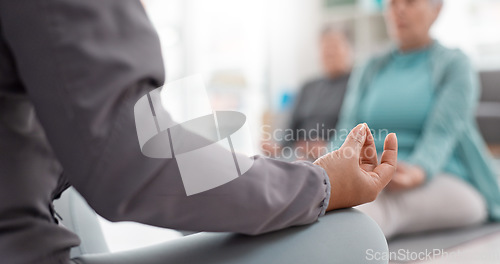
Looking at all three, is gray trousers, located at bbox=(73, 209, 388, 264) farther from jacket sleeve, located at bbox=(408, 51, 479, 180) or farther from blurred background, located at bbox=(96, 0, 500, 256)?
blurred background, located at bbox=(96, 0, 500, 256)

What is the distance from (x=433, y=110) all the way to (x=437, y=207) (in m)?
0.27

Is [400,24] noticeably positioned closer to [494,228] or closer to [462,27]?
[494,228]

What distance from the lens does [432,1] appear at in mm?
1427

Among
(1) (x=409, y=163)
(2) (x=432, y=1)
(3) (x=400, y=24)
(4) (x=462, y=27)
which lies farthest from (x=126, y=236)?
(4) (x=462, y=27)

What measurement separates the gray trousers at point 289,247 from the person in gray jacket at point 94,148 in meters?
0.02

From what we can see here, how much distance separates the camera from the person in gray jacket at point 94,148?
0.44 m

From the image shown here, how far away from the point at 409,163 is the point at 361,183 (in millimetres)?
811

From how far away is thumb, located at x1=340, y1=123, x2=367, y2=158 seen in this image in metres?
0.56

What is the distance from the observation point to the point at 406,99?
1370mm

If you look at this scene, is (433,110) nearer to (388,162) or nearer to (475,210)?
(475,210)
